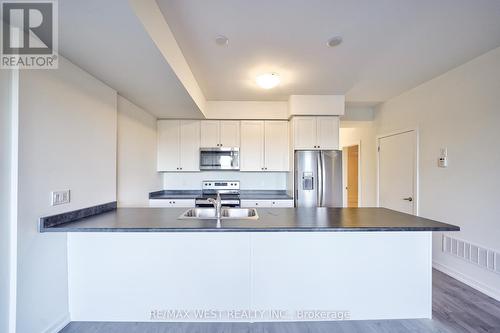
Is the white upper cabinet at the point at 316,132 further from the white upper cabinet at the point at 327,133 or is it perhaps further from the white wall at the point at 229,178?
the white wall at the point at 229,178

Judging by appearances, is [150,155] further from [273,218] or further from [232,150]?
[273,218]

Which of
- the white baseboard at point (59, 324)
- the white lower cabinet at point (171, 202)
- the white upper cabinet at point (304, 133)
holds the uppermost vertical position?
the white upper cabinet at point (304, 133)

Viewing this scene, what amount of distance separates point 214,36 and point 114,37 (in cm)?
85

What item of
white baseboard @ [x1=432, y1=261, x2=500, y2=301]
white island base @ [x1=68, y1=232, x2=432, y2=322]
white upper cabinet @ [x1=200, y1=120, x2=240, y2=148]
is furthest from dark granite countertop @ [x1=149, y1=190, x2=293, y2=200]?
white baseboard @ [x1=432, y1=261, x2=500, y2=301]

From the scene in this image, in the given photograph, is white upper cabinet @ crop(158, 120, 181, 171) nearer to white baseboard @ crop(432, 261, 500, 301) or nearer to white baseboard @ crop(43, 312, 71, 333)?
white baseboard @ crop(43, 312, 71, 333)

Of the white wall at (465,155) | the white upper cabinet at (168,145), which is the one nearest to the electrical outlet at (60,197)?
the white upper cabinet at (168,145)

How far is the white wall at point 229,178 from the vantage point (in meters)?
4.29

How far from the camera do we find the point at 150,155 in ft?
12.2

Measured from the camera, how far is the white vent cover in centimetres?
231

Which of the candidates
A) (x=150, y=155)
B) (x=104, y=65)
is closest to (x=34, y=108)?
(x=104, y=65)

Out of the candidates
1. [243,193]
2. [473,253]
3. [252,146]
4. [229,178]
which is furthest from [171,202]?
[473,253]

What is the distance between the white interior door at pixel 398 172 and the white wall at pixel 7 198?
4446 millimetres

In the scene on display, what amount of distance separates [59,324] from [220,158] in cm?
278

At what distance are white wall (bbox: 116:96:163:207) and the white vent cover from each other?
4.20 m
